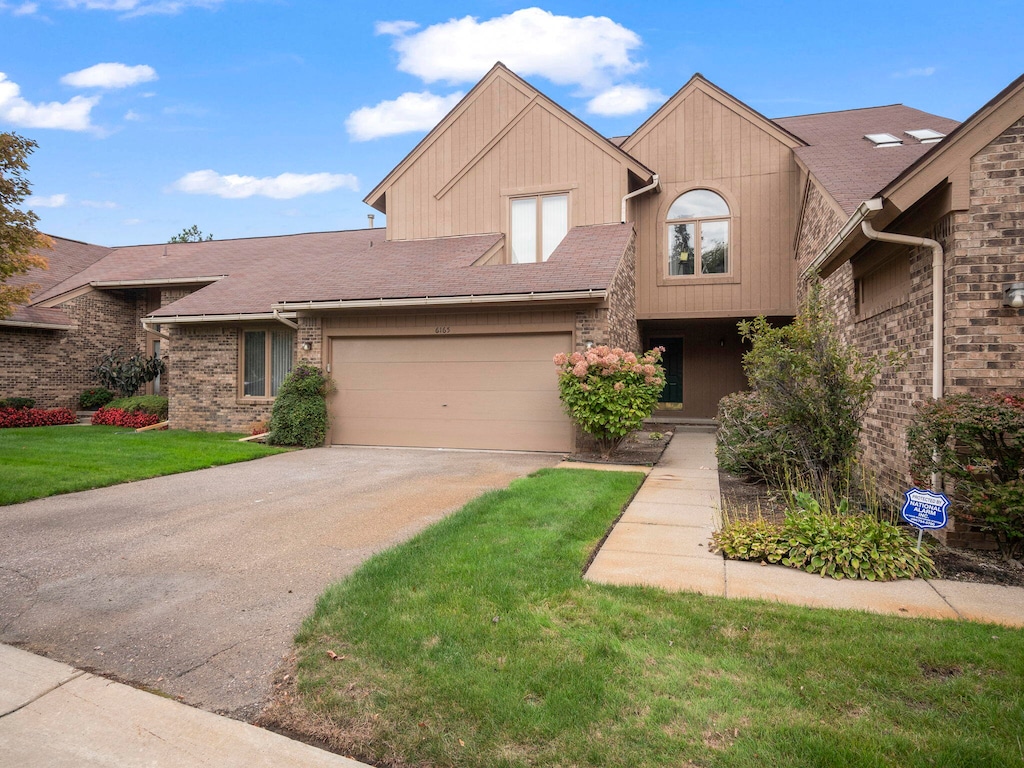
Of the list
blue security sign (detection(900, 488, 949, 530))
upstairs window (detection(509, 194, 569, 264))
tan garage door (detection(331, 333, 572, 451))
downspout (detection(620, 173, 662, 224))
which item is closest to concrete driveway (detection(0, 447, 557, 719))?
tan garage door (detection(331, 333, 572, 451))

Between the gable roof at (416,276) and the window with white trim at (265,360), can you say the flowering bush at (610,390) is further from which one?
the window with white trim at (265,360)

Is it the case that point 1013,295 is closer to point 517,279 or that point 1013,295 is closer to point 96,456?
point 517,279

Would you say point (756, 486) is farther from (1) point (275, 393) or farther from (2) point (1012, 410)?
(1) point (275, 393)

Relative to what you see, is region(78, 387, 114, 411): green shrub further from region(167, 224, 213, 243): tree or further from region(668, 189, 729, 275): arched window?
region(167, 224, 213, 243): tree

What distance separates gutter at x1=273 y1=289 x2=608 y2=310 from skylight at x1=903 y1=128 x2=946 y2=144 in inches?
294

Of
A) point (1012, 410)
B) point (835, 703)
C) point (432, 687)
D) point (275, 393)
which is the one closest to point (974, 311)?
point (1012, 410)

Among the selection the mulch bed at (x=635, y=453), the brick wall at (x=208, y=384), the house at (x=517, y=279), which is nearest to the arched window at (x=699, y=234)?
the house at (x=517, y=279)

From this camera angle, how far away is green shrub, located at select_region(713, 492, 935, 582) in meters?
4.38

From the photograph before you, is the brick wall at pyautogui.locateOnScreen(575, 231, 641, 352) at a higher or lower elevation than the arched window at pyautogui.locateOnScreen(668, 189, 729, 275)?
lower

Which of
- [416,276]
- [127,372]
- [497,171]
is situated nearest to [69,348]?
[127,372]

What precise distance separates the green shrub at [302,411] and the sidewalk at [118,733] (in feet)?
30.3

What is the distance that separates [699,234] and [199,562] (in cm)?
1281

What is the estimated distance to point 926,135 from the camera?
12.3m

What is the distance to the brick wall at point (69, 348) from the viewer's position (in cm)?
1631
